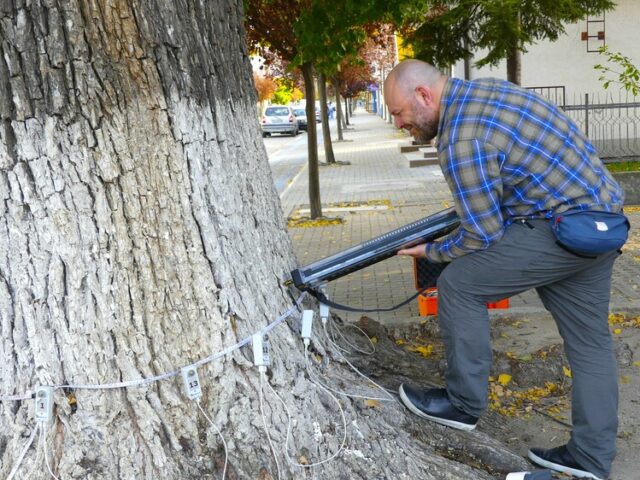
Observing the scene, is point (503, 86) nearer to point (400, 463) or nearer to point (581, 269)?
point (581, 269)

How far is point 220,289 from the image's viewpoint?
3281 millimetres

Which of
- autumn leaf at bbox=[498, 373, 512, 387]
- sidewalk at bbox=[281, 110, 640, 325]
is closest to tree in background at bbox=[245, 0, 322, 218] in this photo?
sidewalk at bbox=[281, 110, 640, 325]

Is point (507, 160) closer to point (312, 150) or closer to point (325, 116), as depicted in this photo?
point (312, 150)

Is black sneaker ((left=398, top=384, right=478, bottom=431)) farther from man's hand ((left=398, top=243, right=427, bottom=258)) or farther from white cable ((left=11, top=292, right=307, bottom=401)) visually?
white cable ((left=11, top=292, right=307, bottom=401))

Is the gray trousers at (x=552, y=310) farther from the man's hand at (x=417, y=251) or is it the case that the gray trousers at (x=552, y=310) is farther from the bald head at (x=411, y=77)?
the bald head at (x=411, y=77)

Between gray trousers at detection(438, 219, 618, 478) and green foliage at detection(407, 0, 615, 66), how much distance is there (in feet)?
22.7

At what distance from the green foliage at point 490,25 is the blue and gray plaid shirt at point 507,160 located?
22.7ft

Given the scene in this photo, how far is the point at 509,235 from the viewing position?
3.42 m

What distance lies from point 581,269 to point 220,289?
1.48m

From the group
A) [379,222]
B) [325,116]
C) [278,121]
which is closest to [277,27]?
[379,222]

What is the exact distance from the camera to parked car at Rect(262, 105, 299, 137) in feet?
139

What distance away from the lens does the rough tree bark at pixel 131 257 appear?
3.00 metres

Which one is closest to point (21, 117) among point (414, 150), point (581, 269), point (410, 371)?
point (581, 269)

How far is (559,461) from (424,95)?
174 centimetres
